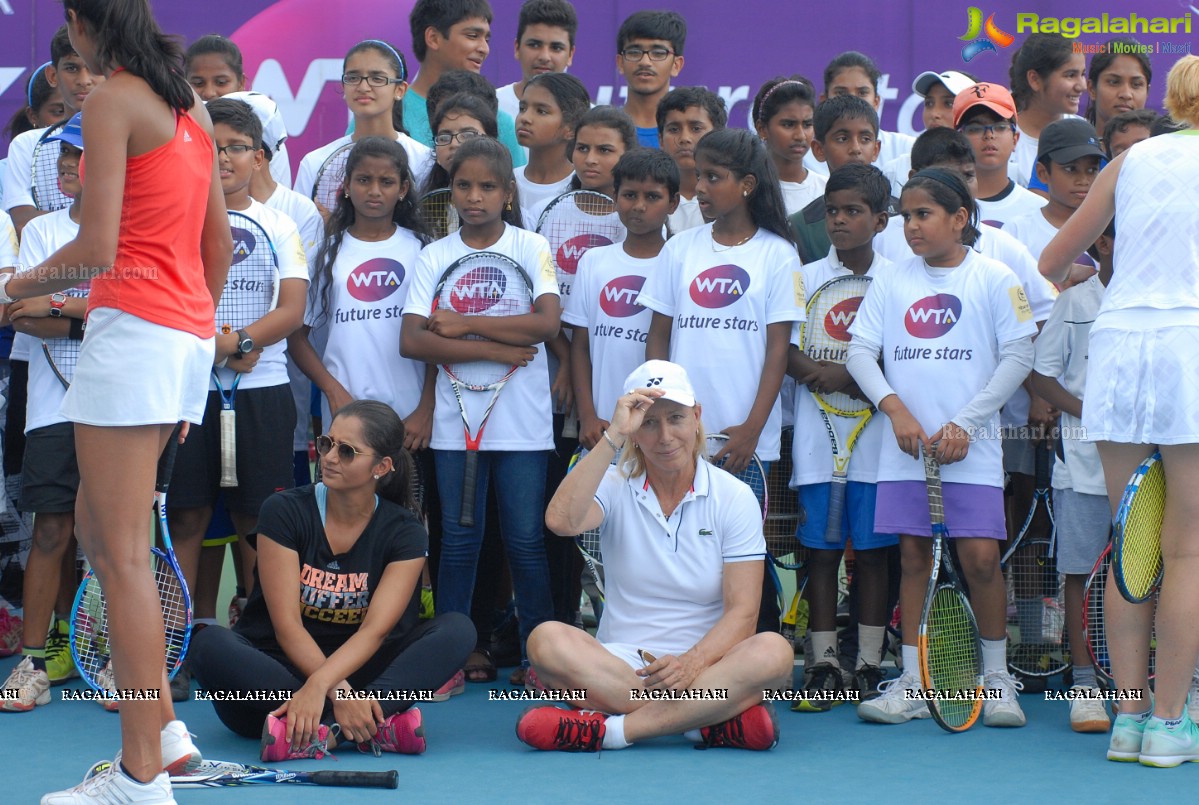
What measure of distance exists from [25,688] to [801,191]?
343 centimetres

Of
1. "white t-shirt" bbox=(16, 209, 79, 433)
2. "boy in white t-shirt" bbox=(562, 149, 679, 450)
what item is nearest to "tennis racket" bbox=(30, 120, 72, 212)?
"white t-shirt" bbox=(16, 209, 79, 433)

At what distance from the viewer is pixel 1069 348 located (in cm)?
486

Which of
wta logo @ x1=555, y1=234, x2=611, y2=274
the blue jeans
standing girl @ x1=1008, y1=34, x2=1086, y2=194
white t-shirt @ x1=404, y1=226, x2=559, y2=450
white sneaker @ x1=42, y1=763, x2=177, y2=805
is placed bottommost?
white sneaker @ x1=42, y1=763, x2=177, y2=805

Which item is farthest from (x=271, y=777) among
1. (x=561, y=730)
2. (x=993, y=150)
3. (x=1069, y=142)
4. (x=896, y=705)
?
(x=993, y=150)

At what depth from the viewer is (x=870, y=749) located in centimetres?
423

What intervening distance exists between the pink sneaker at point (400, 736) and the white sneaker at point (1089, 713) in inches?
77.6

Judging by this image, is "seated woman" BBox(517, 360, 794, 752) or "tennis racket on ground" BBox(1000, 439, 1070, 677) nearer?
"seated woman" BBox(517, 360, 794, 752)

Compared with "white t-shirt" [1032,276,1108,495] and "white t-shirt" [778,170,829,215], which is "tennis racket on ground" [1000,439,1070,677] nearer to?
"white t-shirt" [1032,276,1108,495]

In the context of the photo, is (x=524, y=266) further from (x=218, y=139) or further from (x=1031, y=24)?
(x=1031, y=24)

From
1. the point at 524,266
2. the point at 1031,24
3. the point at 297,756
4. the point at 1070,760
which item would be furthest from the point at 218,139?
the point at 1031,24

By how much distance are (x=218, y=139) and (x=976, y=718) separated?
3218 millimetres

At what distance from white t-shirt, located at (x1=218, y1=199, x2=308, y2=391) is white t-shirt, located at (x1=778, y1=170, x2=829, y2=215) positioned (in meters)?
1.95

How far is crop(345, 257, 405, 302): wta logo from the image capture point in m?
5.24

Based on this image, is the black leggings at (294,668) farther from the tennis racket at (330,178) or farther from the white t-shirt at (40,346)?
the tennis racket at (330,178)
